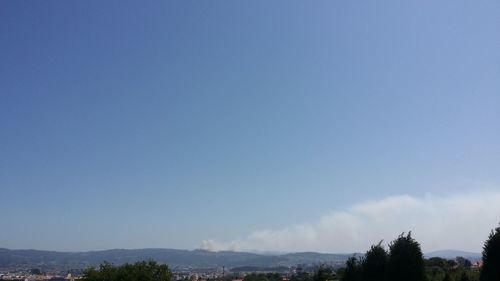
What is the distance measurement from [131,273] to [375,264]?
27650mm

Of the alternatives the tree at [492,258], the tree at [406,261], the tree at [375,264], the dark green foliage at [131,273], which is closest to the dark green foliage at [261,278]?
the dark green foliage at [131,273]

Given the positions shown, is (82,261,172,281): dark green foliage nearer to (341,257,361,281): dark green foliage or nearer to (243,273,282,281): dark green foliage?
(341,257,361,281): dark green foliage

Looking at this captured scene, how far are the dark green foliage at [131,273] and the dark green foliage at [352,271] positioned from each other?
23941 millimetres

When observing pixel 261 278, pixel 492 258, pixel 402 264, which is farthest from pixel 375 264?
pixel 261 278

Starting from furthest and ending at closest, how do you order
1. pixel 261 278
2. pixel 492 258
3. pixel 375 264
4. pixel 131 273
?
pixel 261 278 → pixel 131 273 → pixel 375 264 → pixel 492 258

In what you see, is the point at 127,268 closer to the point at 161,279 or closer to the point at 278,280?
the point at 161,279

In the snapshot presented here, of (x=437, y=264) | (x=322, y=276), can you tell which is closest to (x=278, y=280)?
(x=437, y=264)

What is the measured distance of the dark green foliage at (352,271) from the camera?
3530 centimetres

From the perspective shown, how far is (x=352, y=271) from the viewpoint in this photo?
117ft

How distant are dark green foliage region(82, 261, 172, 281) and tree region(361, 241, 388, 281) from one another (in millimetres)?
26118

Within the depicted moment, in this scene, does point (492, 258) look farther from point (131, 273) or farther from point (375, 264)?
point (131, 273)

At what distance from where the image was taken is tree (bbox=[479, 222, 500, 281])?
27969 millimetres

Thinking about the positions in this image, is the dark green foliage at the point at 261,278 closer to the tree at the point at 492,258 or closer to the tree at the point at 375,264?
the tree at the point at 375,264

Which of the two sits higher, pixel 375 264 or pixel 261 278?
pixel 375 264
